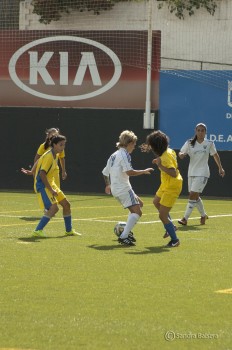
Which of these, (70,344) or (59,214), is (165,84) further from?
(70,344)

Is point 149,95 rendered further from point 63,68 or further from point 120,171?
point 120,171

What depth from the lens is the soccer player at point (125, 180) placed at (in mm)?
14852

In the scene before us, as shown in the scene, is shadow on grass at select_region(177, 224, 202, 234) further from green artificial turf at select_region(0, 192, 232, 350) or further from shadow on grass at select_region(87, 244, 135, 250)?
shadow on grass at select_region(87, 244, 135, 250)

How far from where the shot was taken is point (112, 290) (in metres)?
10.5

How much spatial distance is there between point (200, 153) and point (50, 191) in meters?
5.07

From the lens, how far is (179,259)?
13.3m

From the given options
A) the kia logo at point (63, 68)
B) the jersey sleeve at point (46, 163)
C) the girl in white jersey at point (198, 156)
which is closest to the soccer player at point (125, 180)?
the jersey sleeve at point (46, 163)

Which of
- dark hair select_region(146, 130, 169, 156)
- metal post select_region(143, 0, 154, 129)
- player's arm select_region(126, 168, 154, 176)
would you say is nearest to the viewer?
player's arm select_region(126, 168, 154, 176)

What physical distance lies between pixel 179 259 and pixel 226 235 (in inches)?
155

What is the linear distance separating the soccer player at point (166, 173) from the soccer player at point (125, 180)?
0.33 meters

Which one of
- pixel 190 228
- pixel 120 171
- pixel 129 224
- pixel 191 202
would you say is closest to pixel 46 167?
pixel 120 171

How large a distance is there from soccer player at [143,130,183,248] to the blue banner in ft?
49.2

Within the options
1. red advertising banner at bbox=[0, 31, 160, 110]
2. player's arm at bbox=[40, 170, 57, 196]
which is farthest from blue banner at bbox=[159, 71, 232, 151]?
player's arm at bbox=[40, 170, 57, 196]

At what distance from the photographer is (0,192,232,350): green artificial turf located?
8.02 meters
